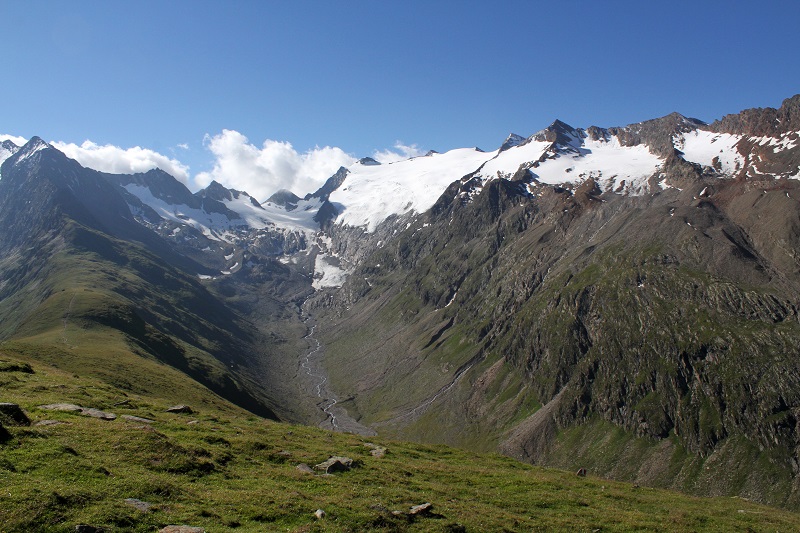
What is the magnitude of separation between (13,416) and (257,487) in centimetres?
1716

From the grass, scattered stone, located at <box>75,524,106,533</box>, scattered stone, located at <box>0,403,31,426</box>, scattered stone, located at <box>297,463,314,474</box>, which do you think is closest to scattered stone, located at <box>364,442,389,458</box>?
the grass

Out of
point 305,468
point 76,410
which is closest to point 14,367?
point 76,410

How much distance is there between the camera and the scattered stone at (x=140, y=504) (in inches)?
1052

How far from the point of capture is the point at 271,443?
46.9 metres

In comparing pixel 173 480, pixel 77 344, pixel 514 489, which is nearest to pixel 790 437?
pixel 514 489

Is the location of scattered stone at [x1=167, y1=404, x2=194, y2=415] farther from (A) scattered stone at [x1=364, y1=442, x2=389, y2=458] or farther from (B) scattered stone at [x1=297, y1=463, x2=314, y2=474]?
(B) scattered stone at [x1=297, y1=463, x2=314, y2=474]

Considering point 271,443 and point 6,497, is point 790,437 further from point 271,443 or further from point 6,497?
point 6,497

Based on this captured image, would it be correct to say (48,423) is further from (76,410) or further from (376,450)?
(376,450)

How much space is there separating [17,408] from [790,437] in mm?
210692

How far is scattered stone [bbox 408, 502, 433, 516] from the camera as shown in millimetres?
32625

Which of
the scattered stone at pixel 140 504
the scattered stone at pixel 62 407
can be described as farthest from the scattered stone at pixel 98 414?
the scattered stone at pixel 140 504

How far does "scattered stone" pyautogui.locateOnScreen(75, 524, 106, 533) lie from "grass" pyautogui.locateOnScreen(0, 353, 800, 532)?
0.26 meters

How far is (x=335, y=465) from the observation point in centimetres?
4194

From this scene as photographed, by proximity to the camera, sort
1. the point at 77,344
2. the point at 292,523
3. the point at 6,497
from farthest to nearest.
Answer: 1. the point at 77,344
2. the point at 292,523
3. the point at 6,497
